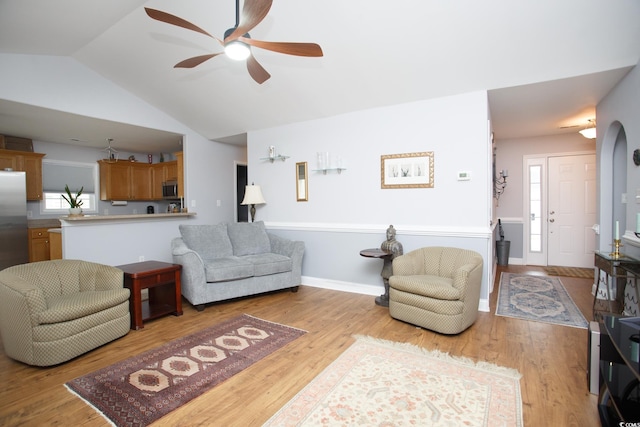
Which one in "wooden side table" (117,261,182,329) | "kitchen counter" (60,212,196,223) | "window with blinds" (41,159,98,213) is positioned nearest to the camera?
"wooden side table" (117,261,182,329)

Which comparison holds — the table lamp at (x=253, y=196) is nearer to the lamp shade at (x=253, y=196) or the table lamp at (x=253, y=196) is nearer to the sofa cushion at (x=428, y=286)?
the lamp shade at (x=253, y=196)

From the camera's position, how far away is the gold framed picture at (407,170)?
3.71 metres

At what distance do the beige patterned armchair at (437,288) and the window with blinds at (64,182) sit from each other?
6.49 meters

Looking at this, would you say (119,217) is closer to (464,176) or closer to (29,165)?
(29,165)

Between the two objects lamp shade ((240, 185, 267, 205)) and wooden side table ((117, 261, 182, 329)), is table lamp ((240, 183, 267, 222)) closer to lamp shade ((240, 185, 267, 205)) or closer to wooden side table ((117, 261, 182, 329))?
lamp shade ((240, 185, 267, 205))

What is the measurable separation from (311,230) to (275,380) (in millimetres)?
2650

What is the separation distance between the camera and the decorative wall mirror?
463 cm

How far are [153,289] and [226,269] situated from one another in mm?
855

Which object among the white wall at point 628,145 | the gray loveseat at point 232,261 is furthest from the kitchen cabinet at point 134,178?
the white wall at point 628,145

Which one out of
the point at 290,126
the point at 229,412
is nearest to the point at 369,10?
the point at 290,126

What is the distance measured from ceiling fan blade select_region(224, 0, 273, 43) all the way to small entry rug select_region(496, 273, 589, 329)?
11.5 ft

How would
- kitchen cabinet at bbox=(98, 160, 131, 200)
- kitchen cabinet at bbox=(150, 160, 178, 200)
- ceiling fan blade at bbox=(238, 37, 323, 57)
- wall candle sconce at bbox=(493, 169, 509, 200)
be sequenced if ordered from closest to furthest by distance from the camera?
1. ceiling fan blade at bbox=(238, 37, 323, 57)
2. wall candle sconce at bbox=(493, 169, 509, 200)
3. kitchen cabinet at bbox=(98, 160, 131, 200)
4. kitchen cabinet at bbox=(150, 160, 178, 200)

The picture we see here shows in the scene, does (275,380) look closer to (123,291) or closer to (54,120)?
(123,291)

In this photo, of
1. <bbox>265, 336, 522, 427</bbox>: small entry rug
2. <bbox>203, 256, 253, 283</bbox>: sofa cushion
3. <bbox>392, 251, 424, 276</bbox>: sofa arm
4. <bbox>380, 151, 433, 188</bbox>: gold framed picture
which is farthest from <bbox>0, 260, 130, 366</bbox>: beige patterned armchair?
<bbox>380, 151, 433, 188</bbox>: gold framed picture
